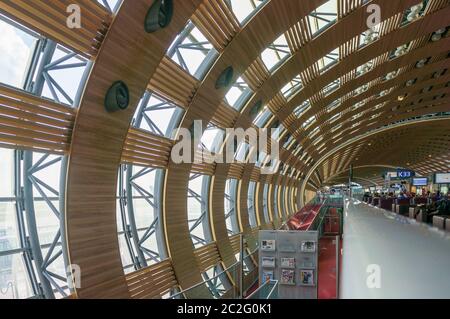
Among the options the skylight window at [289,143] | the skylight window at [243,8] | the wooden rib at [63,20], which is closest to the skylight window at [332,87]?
the skylight window at [289,143]

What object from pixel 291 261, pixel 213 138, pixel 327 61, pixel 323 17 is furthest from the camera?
pixel 327 61

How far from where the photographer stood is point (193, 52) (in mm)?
12422

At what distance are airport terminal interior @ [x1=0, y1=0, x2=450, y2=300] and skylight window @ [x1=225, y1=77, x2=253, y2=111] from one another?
2.3 inches

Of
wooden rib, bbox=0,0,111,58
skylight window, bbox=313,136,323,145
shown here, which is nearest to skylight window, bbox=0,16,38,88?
wooden rib, bbox=0,0,111,58

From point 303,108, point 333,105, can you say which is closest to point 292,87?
point 303,108

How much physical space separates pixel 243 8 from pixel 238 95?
15.9 ft

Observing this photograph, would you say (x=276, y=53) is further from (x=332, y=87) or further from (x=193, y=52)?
(x=332, y=87)

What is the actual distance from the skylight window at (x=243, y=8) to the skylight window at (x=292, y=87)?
26.7 feet

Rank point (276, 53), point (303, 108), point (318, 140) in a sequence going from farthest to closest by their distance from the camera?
point (318, 140) < point (303, 108) < point (276, 53)

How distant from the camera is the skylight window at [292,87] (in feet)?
64.3

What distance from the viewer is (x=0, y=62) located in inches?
277

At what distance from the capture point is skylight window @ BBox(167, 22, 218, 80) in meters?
11.7
